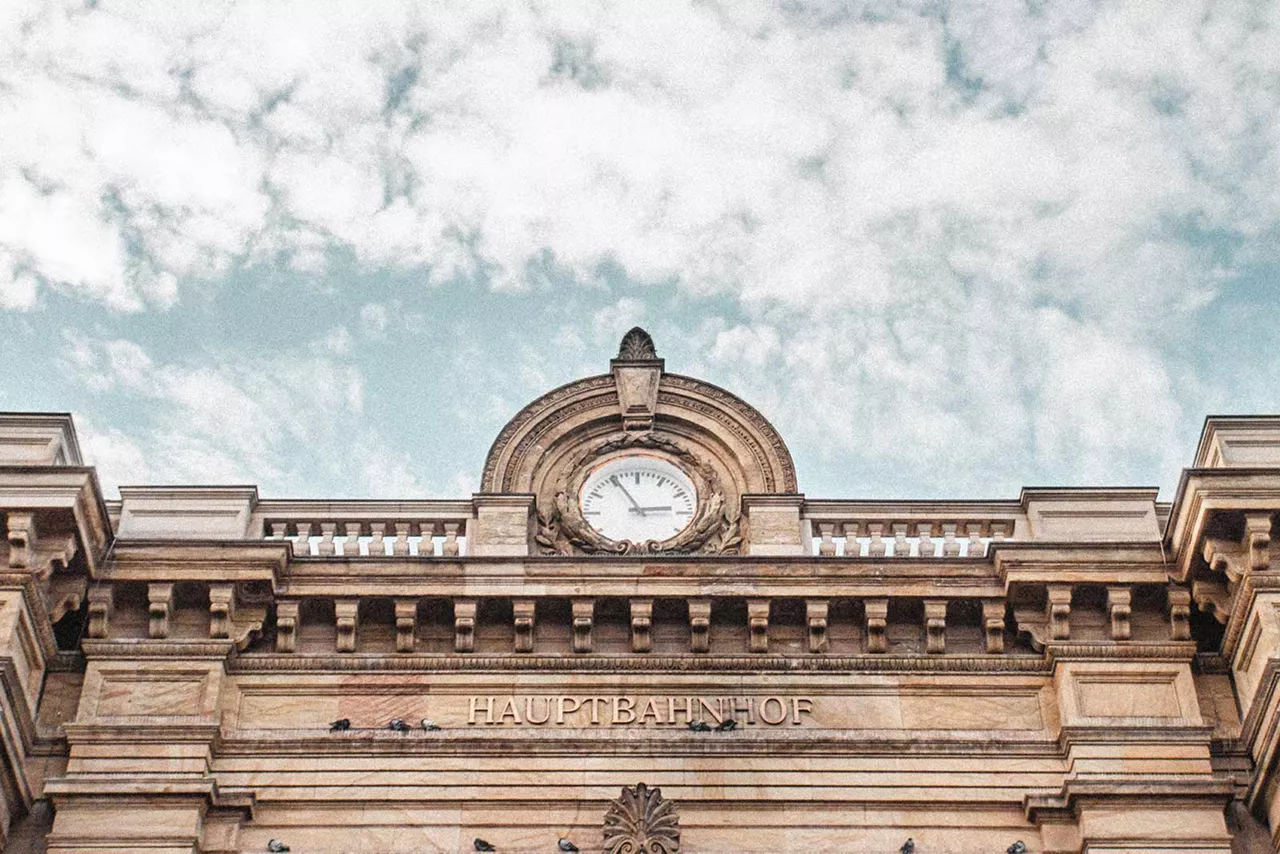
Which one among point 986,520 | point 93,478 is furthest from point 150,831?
point 986,520

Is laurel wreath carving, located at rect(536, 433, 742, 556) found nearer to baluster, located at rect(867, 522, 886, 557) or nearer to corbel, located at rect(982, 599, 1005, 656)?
baluster, located at rect(867, 522, 886, 557)

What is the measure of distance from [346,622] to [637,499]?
375 cm

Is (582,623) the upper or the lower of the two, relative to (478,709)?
upper

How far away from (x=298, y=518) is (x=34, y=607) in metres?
3.18

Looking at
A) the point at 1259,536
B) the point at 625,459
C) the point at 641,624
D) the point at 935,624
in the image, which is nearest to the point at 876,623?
the point at 935,624

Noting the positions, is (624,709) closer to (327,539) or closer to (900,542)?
(900,542)

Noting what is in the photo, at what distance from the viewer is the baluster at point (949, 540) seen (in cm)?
2156

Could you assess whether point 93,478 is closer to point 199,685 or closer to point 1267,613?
point 199,685

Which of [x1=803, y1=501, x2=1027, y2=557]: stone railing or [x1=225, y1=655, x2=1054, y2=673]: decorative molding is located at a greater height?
[x1=803, y1=501, x2=1027, y2=557]: stone railing

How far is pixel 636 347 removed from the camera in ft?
76.8

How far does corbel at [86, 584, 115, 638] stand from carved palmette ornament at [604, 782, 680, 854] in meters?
5.56

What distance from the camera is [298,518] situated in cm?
2156

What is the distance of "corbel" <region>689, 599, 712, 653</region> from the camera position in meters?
20.4

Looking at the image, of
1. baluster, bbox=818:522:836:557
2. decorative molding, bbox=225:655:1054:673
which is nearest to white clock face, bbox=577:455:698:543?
baluster, bbox=818:522:836:557
